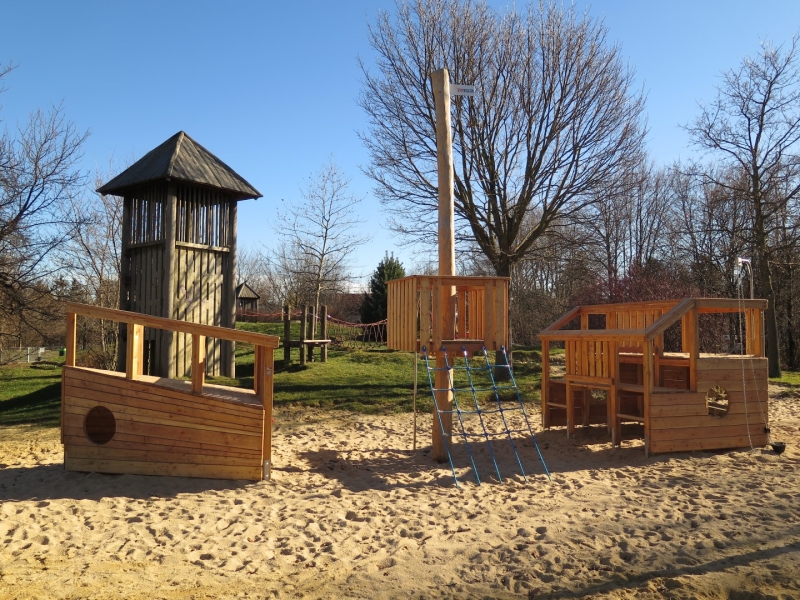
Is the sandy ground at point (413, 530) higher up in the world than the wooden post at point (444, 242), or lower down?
lower down

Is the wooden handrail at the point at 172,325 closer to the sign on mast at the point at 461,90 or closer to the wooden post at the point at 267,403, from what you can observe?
the wooden post at the point at 267,403

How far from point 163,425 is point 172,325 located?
122 cm

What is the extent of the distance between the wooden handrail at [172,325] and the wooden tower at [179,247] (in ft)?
12.8

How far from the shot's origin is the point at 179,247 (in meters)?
12.1

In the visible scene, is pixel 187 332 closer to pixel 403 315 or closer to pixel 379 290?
pixel 403 315

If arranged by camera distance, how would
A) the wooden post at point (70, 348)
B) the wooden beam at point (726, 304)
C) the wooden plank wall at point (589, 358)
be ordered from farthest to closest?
the wooden plank wall at point (589, 358), the wooden beam at point (726, 304), the wooden post at point (70, 348)

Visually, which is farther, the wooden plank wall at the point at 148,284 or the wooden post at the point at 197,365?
the wooden plank wall at the point at 148,284

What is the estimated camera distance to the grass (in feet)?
41.1

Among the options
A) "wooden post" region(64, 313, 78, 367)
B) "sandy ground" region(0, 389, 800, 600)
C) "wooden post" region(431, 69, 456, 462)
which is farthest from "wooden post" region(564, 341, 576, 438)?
"wooden post" region(64, 313, 78, 367)

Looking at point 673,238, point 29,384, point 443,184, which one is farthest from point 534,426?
point 673,238

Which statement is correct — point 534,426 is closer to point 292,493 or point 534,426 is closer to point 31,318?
point 292,493

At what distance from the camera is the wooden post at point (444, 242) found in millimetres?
8672

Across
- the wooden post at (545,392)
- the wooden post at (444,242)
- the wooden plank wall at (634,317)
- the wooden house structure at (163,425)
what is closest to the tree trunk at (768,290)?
the wooden plank wall at (634,317)

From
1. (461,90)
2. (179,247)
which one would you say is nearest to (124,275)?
(179,247)
